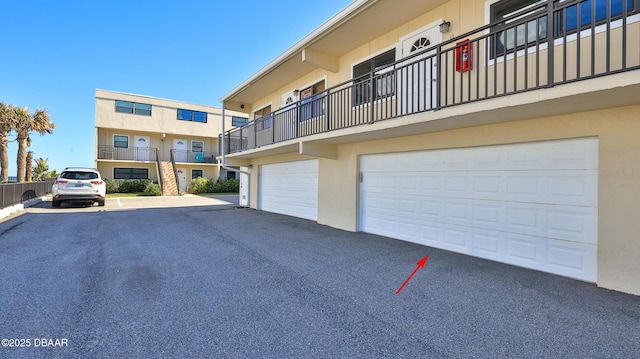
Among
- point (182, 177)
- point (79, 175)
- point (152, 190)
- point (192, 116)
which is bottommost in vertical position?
point (152, 190)

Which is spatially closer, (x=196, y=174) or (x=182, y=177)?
(x=182, y=177)

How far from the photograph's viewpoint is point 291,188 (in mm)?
11500

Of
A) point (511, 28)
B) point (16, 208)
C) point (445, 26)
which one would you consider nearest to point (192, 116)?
point (16, 208)

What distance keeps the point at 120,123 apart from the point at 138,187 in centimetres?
527

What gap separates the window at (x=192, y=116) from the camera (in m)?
26.1

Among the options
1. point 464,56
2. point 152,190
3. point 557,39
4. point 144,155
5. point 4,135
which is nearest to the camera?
point 557,39

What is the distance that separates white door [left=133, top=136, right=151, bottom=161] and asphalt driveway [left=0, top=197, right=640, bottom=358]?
20.2 metres

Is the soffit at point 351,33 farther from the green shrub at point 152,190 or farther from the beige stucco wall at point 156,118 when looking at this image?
the beige stucco wall at point 156,118

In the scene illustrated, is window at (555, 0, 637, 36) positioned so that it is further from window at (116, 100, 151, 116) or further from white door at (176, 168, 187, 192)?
window at (116, 100, 151, 116)

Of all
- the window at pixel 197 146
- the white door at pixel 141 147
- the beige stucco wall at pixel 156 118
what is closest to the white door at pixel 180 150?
the window at pixel 197 146

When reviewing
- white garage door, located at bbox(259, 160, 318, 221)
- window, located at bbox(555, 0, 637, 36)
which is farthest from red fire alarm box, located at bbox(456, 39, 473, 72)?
white garage door, located at bbox(259, 160, 318, 221)

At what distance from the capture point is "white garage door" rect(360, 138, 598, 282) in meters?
4.53

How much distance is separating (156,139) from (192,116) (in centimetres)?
365

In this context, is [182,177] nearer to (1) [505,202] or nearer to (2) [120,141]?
(2) [120,141]
